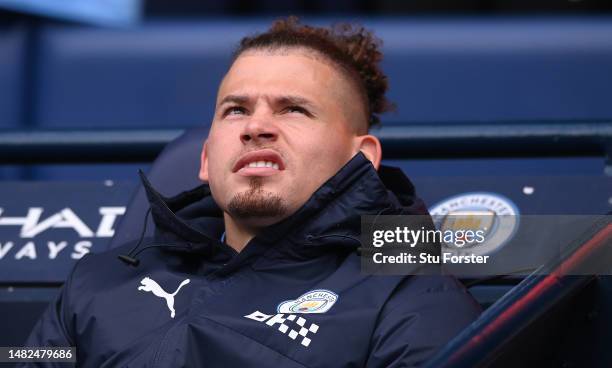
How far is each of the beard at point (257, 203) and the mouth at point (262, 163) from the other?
0.04 ft

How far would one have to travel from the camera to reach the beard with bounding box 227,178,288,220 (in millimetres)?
1408

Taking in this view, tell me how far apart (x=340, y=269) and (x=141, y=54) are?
161 cm

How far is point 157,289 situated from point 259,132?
250 mm

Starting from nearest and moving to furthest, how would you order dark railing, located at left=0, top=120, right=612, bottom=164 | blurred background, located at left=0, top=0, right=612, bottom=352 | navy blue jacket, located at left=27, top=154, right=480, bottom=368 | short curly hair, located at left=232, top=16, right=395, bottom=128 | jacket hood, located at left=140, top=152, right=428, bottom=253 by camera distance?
navy blue jacket, located at left=27, top=154, right=480, bottom=368 → jacket hood, located at left=140, top=152, right=428, bottom=253 → short curly hair, located at left=232, top=16, right=395, bottom=128 → dark railing, located at left=0, top=120, right=612, bottom=164 → blurred background, located at left=0, top=0, right=612, bottom=352

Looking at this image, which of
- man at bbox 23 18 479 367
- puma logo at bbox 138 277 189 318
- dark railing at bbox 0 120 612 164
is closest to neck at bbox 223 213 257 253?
man at bbox 23 18 479 367

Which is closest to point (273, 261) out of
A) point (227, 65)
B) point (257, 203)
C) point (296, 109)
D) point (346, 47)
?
point (257, 203)

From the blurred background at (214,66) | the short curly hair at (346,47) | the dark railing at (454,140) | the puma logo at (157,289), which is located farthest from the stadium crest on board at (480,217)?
the blurred background at (214,66)

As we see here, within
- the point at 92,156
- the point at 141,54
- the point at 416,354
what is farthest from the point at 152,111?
the point at 416,354

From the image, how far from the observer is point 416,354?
1.17 metres

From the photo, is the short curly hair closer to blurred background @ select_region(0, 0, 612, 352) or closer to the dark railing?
the dark railing

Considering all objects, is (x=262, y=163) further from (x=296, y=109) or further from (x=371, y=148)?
(x=371, y=148)

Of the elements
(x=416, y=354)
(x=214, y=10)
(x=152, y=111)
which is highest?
(x=214, y=10)

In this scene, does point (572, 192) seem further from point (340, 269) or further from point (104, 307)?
point (104, 307)

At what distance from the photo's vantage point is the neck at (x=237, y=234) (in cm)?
148
